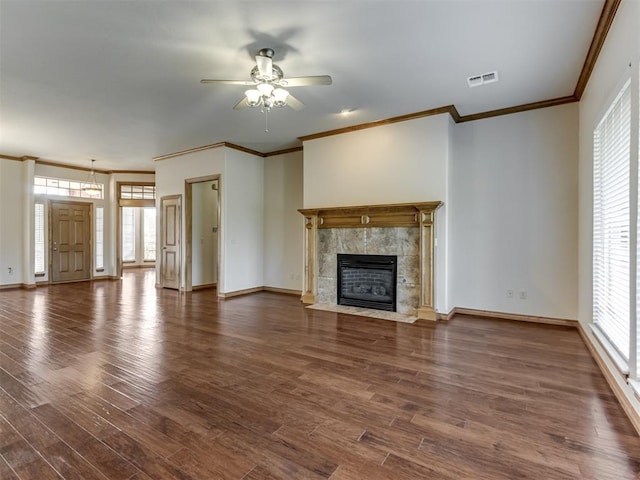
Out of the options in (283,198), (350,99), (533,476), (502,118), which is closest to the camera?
(533,476)

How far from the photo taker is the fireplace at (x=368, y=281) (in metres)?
5.05

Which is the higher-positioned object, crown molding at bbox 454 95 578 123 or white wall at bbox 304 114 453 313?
crown molding at bbox 454 95 578 123

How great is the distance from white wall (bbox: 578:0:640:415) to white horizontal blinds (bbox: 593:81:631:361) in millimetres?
141

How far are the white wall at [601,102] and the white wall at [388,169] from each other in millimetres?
1534

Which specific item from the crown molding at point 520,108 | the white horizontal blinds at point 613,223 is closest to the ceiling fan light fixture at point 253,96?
the white horizontal blinds at point 613,223

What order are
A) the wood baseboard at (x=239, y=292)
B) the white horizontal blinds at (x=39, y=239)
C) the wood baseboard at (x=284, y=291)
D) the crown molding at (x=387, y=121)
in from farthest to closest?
the white horizontal blinds at (x=39, y=239) → the wood baseboard at (x=284, y=291) → the wood baseboard at (x=239, y=292) → the crown molding at (x=387, y=121)

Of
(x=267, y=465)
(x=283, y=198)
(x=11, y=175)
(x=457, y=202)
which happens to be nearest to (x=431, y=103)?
(x=457, y=202)

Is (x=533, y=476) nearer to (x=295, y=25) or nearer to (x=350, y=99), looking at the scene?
(x=295, y=25)

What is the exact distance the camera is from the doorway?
700 cm

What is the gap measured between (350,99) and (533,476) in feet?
13.4

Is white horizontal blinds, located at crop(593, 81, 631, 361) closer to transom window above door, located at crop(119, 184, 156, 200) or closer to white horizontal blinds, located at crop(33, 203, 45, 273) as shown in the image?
transom window above door, located at crop(119, 184, 156, 200)

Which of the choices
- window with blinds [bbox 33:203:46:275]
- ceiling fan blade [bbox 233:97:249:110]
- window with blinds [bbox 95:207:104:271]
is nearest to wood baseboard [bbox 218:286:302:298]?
ceiling fan blade [bbox 233:97:249:110]

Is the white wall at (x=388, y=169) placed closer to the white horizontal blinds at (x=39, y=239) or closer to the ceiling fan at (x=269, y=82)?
the ceiling fan at (x=269, y=82)

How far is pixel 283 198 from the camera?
22.6ft
